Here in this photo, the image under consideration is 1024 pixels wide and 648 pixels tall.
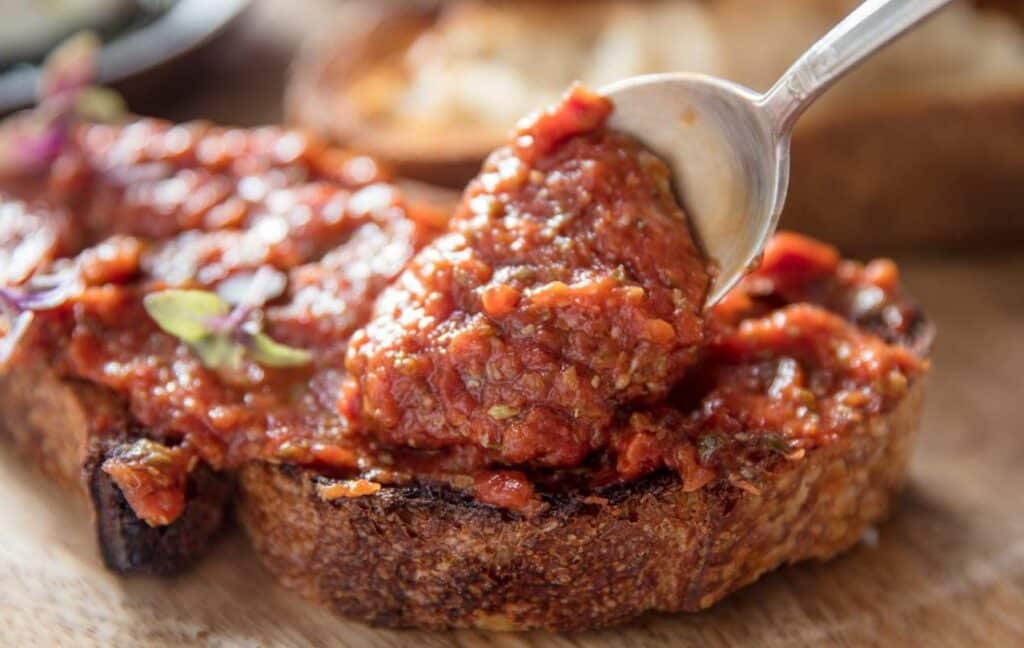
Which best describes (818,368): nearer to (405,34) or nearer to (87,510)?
(87,510)

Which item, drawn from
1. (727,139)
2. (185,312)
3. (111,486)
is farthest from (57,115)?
(727,139)

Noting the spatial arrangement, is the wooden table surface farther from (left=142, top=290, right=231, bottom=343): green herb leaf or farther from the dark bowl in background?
the dark bowl in background

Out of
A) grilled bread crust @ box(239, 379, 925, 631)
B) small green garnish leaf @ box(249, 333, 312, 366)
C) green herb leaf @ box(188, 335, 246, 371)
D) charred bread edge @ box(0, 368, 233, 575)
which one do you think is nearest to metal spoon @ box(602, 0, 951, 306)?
grilled bread crust @ box(239, 379, 925, 631)

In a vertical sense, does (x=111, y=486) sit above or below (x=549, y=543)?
below

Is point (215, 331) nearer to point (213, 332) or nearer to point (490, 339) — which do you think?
point (213, 332)

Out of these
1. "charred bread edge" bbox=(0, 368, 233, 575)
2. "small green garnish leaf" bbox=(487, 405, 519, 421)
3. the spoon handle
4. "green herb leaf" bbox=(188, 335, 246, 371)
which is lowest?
"charred bread edge" bbox=(0, 368, 233, 575)

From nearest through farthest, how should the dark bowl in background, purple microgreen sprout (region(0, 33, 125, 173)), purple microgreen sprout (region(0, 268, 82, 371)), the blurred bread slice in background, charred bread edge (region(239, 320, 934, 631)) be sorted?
charred bread edge (region(239, 320, 934, 631)) < purple microgreen sprout (region(0, 268, 82, 371)) < purple microgreen sprout (region(0, 33, 125, 173)) < the blurred bread slice in background < the dark bowl in background

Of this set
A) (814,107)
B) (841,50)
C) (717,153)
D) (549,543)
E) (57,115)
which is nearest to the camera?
(841,50)

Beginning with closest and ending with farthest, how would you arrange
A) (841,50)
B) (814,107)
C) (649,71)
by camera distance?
(841,50) → (814,107) → (649,71)
